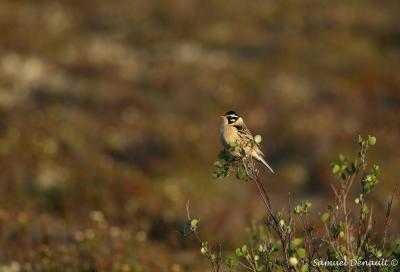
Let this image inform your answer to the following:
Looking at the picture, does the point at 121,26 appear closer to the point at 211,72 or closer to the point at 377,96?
the point at 211,72

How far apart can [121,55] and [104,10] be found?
7460 mm

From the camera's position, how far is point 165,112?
77.5 ft

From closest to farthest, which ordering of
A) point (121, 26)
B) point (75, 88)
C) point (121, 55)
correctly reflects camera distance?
point (75, 88) < point (121, 55) < point (121, 26)

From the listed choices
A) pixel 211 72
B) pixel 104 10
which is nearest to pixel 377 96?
pixel 211 72

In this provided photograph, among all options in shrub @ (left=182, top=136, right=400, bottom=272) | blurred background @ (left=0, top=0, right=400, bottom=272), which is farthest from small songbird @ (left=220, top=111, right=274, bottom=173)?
blurred background @ (left=0, top=0, right=400, bottom=272)

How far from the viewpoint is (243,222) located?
1412 centimetres

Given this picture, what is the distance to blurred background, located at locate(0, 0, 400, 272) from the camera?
1329cm

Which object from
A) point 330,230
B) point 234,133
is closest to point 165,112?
point 234,133

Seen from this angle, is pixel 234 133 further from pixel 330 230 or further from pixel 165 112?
pixel 165 112

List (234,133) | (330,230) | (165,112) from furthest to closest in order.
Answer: (165,112) → (234,133) → (330,230)

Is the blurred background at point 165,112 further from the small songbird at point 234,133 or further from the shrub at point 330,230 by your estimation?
the shrub at point 330,230

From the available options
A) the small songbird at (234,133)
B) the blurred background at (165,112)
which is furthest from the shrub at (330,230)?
the blurred background at (165,112)

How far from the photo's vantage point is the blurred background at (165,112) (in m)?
13.3

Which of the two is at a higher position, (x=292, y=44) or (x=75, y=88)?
(x=292, y=44)
